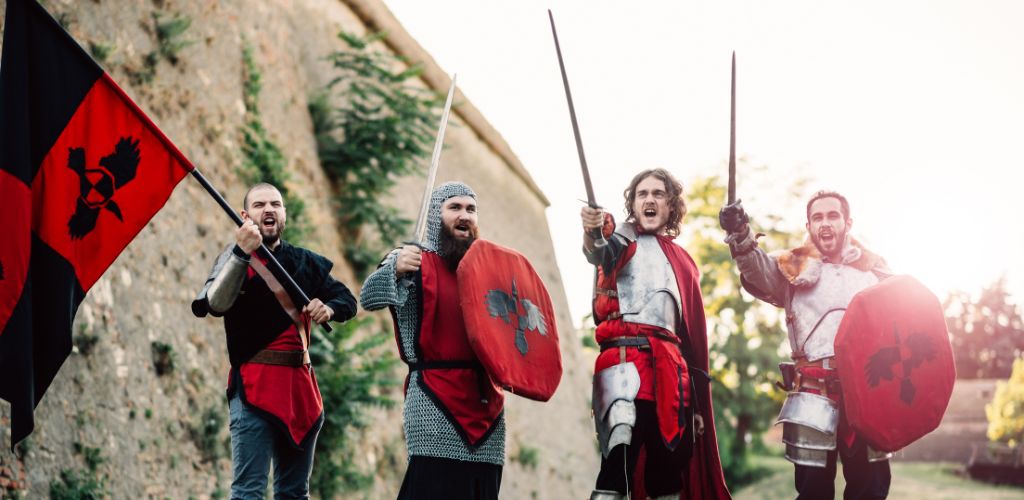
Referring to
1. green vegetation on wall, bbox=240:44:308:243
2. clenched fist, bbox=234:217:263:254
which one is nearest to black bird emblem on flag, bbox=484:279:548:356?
clenched fist, bbox=234:217:263:254

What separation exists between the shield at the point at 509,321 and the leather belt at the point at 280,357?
30.4 inches

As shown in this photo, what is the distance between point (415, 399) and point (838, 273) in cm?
222

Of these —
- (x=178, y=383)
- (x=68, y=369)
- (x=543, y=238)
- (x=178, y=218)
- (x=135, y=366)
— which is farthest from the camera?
(x=543, y=238)

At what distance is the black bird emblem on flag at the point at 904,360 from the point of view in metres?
4.75

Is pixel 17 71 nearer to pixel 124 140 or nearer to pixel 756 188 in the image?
pixel 124 140

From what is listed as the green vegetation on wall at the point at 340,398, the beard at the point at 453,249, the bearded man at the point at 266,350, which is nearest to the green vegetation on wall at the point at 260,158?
the green vegetation on wall at the point at 340,398

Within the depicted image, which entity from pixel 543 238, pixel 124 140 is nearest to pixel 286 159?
pixel 124 140

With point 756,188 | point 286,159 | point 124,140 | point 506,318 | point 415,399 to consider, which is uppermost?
point 756,188

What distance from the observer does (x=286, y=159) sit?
10.8 metres

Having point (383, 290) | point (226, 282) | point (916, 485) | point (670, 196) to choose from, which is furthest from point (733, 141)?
point (916, 485)

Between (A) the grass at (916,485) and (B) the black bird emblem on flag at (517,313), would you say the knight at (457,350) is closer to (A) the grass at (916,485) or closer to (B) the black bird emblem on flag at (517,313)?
(B) the black bird emblem on flag at (517,313)

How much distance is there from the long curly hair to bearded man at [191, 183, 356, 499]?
142 cm

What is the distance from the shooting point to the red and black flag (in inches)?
164

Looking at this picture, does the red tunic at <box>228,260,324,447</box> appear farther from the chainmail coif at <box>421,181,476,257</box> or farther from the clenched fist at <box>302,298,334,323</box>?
the chainmail coif at <box>421,181,476,257</box>
